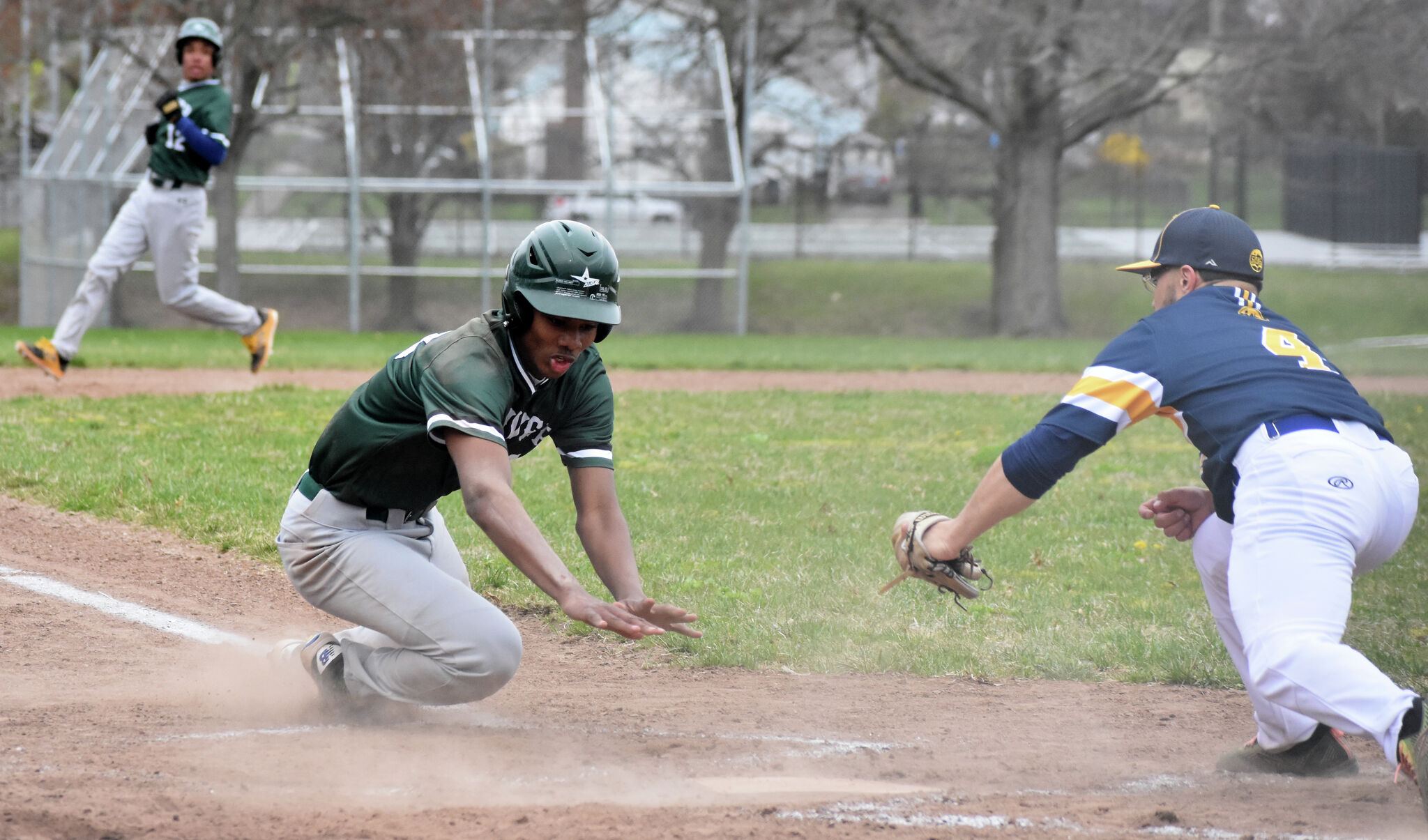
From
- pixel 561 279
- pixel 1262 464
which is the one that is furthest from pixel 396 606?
pixel 1262 464

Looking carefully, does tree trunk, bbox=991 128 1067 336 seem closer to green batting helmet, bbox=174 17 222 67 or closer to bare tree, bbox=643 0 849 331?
bare tree, bbox=643 0 849 331

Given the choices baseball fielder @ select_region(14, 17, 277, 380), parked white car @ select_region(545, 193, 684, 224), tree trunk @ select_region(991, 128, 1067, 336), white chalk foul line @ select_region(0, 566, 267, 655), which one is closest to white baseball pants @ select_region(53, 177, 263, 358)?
baseball fielder @ select_region(14, 17, 277, 380)

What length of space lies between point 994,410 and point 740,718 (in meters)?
7.52

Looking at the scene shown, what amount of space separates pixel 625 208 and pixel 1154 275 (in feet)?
59.0

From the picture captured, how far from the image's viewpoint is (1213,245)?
380 cm

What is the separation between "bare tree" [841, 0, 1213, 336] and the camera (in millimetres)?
20109

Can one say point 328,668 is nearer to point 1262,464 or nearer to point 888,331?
point 1262,464

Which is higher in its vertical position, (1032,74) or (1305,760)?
(1032,74)

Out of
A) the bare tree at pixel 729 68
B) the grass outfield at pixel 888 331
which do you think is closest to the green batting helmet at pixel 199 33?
the grass outfield at pixel 888 331

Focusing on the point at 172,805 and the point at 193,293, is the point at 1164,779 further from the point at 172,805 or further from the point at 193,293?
the point at 193,293

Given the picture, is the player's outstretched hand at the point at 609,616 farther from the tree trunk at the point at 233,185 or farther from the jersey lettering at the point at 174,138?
the tree trunk at the point at 233,185

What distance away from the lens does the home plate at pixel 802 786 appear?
371cm

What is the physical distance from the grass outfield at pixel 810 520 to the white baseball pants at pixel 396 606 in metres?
1.38

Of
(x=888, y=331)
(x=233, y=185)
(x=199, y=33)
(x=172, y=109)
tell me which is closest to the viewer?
(x=199, y=33)
